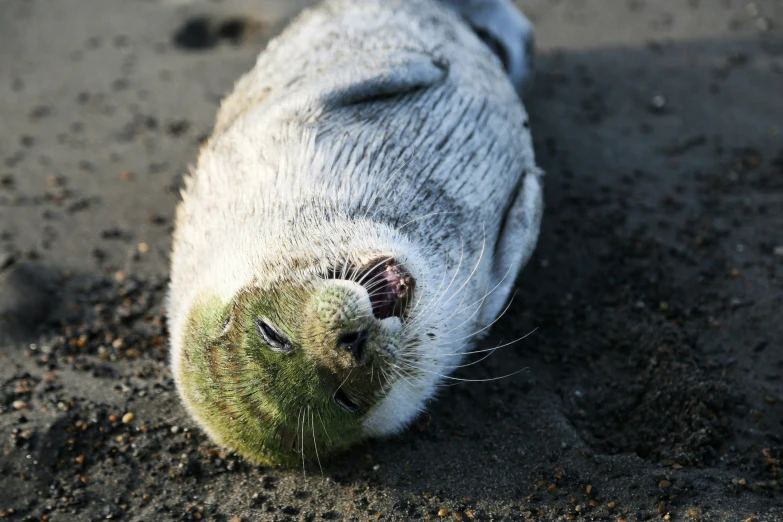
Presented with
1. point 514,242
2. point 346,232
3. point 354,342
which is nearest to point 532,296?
point 514,242

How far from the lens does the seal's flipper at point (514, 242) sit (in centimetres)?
414

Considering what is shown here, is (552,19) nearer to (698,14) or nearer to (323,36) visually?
(698,14)

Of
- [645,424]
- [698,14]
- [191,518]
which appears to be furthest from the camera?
[698,14]

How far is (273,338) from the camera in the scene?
3.24 meters

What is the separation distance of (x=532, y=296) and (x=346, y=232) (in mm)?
1570

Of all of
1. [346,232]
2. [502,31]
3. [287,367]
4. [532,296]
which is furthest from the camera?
[502,31]

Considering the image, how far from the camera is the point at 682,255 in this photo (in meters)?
4.83

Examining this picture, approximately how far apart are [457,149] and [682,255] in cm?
160

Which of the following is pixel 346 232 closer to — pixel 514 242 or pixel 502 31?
pixel 514 242

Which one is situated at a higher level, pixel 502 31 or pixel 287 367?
pixel 287 367

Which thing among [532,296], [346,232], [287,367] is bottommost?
[532,296]

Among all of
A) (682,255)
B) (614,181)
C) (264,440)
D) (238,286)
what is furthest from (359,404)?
(614,181)

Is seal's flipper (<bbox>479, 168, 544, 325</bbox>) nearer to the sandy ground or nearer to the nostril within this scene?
the sandy ground

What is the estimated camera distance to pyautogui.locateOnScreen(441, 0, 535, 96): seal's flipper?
5848 millimetres
